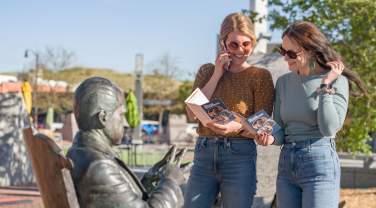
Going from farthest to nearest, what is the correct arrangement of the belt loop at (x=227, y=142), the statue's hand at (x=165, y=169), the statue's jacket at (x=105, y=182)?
the belt loop at (x=227, y=142), the statue's hand at (x=165, y=169), the statue's jacket at (x=105, y=182)

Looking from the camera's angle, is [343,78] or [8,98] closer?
[343,78]

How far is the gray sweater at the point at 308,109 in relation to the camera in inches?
138

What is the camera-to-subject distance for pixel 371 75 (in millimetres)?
9586

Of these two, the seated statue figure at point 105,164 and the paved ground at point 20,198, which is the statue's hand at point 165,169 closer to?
the seated statue figure at point 105,164

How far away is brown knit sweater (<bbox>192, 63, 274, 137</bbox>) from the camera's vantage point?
12.4 ft

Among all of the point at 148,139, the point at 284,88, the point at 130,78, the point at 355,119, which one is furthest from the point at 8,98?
the point at 130,78

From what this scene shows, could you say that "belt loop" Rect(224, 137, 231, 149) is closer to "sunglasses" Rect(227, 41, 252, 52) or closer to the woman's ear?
"sunglasses" Rect(227, 41, 252, 52)

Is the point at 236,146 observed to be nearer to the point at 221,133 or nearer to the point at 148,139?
the point at 221,133

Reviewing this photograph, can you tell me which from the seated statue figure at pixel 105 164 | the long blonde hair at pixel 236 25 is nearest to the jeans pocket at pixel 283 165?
the long blonde hair at pixel 236 25

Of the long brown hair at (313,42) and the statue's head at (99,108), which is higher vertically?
the long brown hair at (313,42)

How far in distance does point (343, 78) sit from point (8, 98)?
927 cm

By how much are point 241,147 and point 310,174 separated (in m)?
0.43

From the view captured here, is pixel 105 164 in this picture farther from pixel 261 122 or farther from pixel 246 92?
pixel 246 92

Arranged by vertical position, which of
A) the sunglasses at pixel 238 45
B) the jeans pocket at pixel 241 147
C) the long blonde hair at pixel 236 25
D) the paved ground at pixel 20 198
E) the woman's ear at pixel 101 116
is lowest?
the paved ground at pixel 20 198
